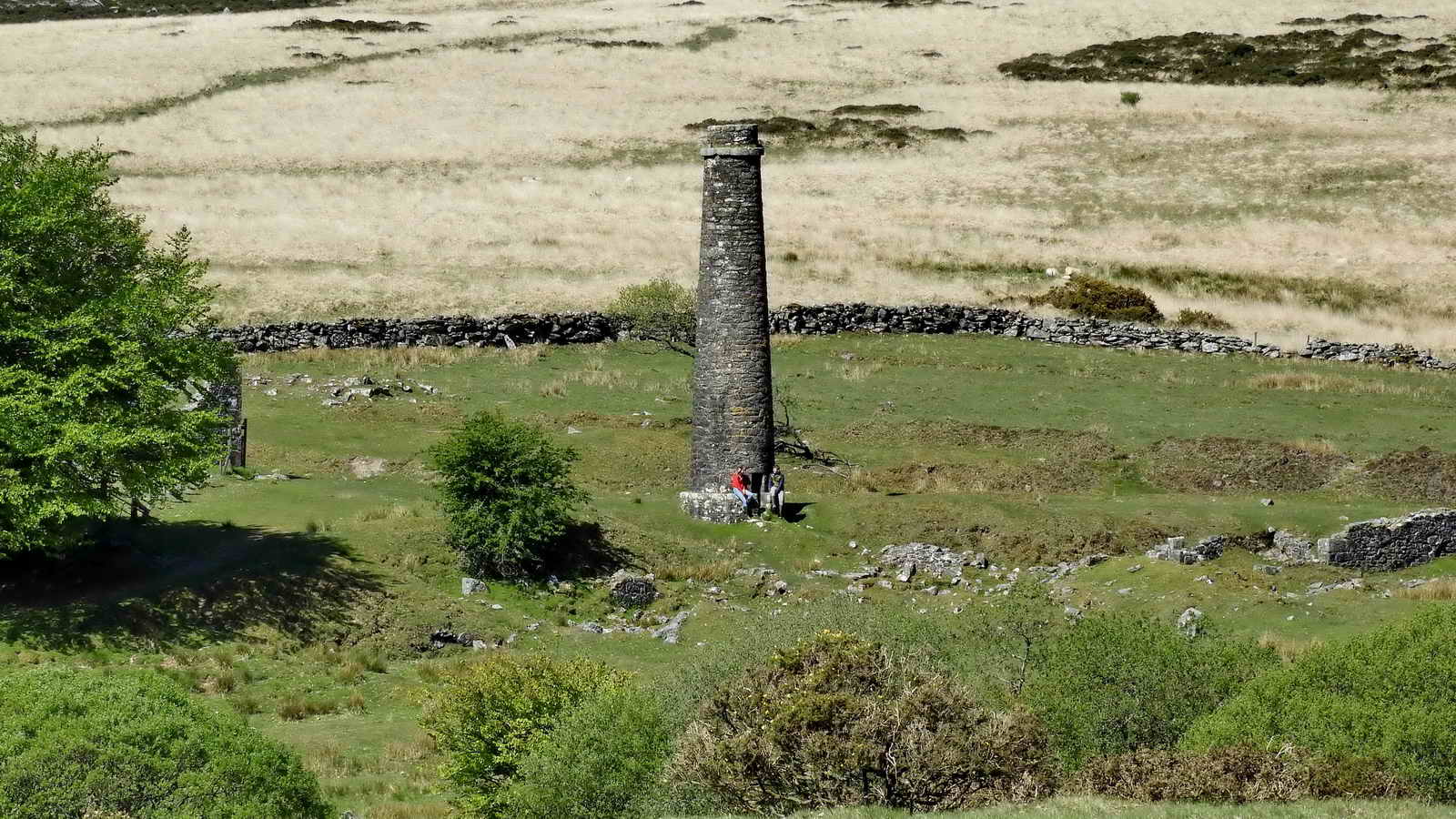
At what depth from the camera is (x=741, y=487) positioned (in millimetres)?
39562

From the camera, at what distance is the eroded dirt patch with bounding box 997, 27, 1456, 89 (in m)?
112

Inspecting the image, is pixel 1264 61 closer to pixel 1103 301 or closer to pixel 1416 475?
pixel 1103 301

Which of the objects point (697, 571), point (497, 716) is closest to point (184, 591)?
point (697, 571)

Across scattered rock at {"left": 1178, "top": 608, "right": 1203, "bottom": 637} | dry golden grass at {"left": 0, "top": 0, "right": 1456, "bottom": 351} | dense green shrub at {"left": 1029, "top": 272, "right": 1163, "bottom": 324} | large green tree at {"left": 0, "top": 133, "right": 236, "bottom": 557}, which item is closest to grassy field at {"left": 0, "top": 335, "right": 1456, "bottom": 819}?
scattered rock at {"left": 1178, "top": 608, "right": 1203, "bottom": 637}

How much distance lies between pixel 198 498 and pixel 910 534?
15824 millimetres

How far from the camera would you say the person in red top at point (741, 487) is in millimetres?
39500

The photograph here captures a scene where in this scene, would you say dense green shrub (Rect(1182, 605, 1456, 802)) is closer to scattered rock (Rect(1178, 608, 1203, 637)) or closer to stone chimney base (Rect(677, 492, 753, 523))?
scattered rock (Rect(1178, 608, 1203, 637))

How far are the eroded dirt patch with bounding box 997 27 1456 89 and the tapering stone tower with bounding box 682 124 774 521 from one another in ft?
266

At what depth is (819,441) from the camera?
161 feet

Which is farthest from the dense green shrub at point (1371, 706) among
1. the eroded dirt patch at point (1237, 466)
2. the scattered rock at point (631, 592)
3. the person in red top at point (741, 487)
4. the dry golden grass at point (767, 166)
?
the dry golden grass at point (767, 166)

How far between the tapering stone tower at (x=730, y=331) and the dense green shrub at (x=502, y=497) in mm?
3392

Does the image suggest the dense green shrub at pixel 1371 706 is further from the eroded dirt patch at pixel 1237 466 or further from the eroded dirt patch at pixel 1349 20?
the eroded dirt patch at pixel 1349 20

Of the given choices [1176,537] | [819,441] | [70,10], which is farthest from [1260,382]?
[70,10]

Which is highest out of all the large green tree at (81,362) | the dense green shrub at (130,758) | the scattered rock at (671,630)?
the large green tree at (81,362)
